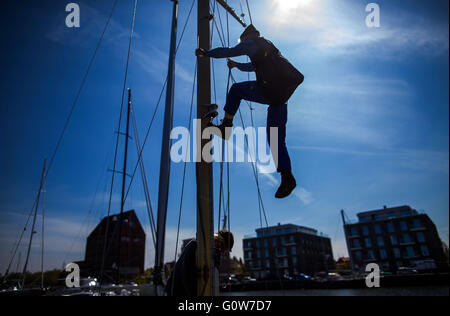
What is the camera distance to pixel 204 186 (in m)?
2.45

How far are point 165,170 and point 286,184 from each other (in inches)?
52.9

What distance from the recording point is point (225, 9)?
4656mm

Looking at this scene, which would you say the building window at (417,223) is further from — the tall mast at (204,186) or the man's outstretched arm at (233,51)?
the tall mast at (204,186)

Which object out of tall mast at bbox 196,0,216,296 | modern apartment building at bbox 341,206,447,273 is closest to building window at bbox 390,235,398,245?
modern apartment building at bbox 341,206,447,273

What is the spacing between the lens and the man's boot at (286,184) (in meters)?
2.76

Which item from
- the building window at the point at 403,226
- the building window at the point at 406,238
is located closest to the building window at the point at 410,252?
the building window at the point at 406,238

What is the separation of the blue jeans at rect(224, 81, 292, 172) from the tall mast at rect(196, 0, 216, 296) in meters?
0.48

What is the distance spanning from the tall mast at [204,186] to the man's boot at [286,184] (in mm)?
823

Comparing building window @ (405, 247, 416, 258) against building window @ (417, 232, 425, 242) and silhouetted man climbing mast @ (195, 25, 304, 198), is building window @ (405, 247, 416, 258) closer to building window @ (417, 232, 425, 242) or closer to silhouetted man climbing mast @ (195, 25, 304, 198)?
building window @ (417, 232, 425, 242)

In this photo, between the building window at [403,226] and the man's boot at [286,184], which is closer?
the man's boot at [286,184]

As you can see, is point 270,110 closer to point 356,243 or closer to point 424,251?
point 424,251

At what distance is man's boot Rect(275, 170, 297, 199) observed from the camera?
276cm
